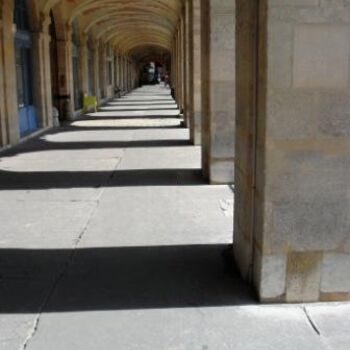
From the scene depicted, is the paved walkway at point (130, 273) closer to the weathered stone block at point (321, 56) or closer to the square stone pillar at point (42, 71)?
the weathered stone block at point (321, 56)

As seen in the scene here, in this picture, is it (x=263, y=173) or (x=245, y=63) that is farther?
(x=245, y=63)

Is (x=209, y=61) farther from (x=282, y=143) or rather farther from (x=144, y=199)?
(x=282, y=143)

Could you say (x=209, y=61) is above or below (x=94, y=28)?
below

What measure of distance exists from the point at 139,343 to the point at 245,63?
7.38ft

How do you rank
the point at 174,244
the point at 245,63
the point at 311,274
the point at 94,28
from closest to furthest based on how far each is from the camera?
the point at 311,274 < the point at 245,63 < the point at 174,244 < the point at 94,28

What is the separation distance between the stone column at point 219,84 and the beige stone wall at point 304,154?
13.2ft

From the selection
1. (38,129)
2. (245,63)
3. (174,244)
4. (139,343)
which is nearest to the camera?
(139,343)

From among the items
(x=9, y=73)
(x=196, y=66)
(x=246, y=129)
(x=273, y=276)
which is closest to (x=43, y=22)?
(x=9, y=73)

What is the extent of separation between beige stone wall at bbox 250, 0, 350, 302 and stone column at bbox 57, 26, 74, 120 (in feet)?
53.2

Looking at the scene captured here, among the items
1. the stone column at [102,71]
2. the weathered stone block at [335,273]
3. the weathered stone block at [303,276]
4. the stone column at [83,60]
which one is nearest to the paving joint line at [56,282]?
the weathered stone block at [303,276]

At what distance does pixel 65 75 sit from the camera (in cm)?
1942

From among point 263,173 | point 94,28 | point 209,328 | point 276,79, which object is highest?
point 94,28

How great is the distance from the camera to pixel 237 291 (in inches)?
169

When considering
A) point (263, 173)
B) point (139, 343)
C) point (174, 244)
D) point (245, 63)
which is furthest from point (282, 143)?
point (174, 244)
